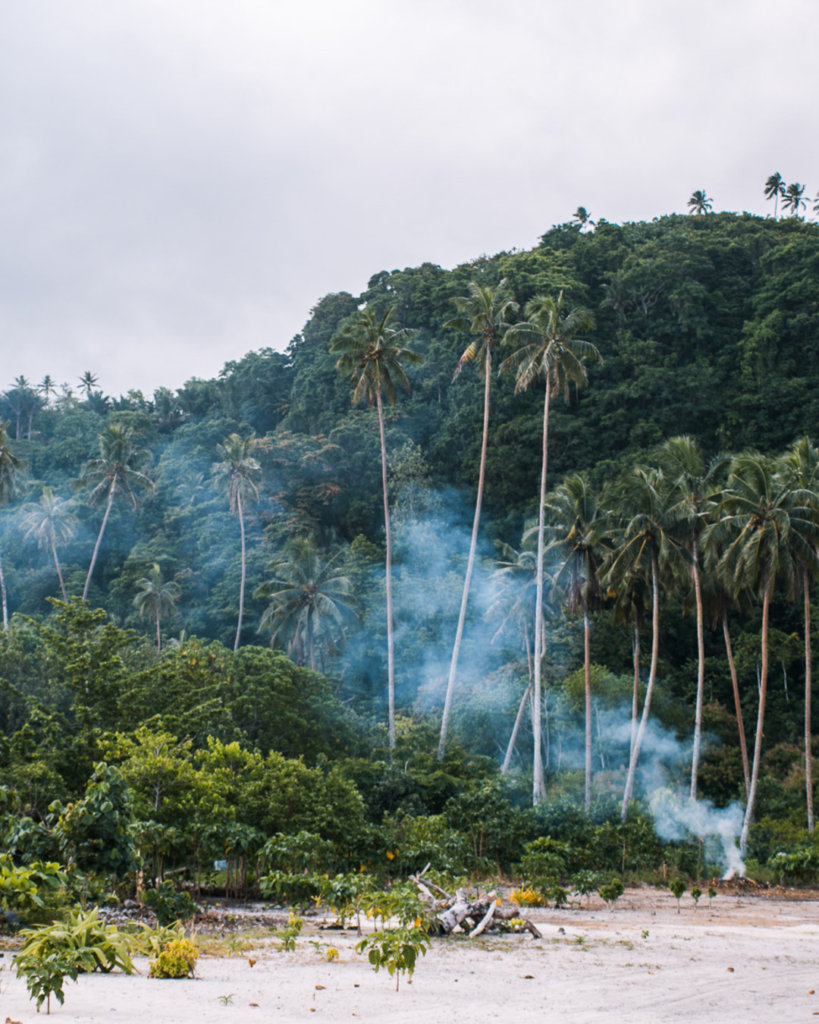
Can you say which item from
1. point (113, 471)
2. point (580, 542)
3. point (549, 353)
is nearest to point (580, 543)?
point (580, 542)

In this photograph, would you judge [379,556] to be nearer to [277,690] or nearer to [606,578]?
[606,578]

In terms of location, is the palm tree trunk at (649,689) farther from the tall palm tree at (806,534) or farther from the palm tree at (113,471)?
the palm tree at (113,471)

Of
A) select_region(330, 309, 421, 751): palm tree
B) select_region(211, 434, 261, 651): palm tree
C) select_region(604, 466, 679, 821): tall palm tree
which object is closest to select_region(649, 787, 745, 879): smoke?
select_region(604, 466, 679, 821): tall palm tree

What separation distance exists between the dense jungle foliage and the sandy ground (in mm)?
2965

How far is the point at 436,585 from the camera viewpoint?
5309cm

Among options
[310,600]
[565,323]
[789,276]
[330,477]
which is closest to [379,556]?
[330,477]

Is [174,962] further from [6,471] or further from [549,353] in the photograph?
[6,471]

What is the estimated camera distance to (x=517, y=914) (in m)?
16.1

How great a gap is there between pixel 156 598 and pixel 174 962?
4661cm

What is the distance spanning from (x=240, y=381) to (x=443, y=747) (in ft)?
157

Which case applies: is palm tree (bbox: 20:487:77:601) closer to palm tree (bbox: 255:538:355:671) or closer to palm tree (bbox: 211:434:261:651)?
palm tree (bbox: 211:434:261:651)

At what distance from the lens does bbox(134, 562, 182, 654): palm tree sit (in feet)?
181

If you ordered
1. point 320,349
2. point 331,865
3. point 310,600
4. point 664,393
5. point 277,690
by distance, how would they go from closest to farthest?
point 331,865
point 277,690
point 310,600
point 664,393
point 320,349

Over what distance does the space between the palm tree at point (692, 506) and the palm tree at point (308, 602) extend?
16.7 metres
